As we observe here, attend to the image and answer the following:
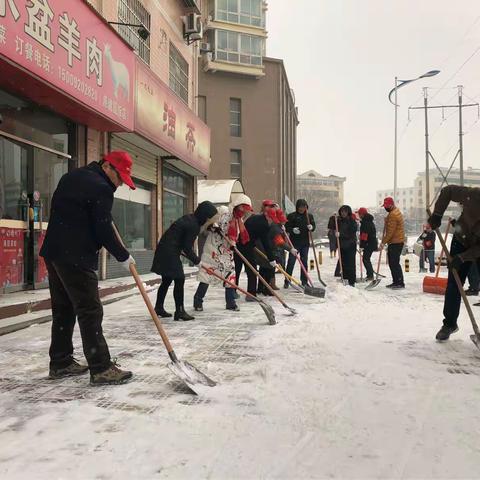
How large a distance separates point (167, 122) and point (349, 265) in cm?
524

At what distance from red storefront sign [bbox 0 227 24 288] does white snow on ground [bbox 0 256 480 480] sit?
1912 millimetres

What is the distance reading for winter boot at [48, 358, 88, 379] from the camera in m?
3.52

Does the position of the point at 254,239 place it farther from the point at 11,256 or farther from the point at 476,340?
the point at 476,340

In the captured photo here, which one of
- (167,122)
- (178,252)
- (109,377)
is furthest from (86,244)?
(167,122)

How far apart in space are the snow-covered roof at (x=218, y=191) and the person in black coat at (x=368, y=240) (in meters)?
8.40

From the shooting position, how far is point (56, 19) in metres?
6.42

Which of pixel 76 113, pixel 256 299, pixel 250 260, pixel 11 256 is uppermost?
pixel 76 113

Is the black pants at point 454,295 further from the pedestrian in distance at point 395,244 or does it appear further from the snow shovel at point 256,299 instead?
the pedestrian in distance at point 395,244

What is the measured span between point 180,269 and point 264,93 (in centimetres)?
3245

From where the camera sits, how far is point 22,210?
7.08m

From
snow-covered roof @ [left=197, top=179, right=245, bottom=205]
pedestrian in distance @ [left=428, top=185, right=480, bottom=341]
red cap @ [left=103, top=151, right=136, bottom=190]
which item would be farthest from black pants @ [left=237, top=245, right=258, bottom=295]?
snow-covered roof @ [left=197, top=179, right=245, bottom=205]

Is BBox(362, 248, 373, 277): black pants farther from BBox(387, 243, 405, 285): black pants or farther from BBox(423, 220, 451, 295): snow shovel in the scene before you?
BBox(423, 220, 451, 295): snow shovel

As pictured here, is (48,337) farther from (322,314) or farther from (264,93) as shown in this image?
(264,93)

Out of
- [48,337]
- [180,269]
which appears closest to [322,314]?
[180,269]
